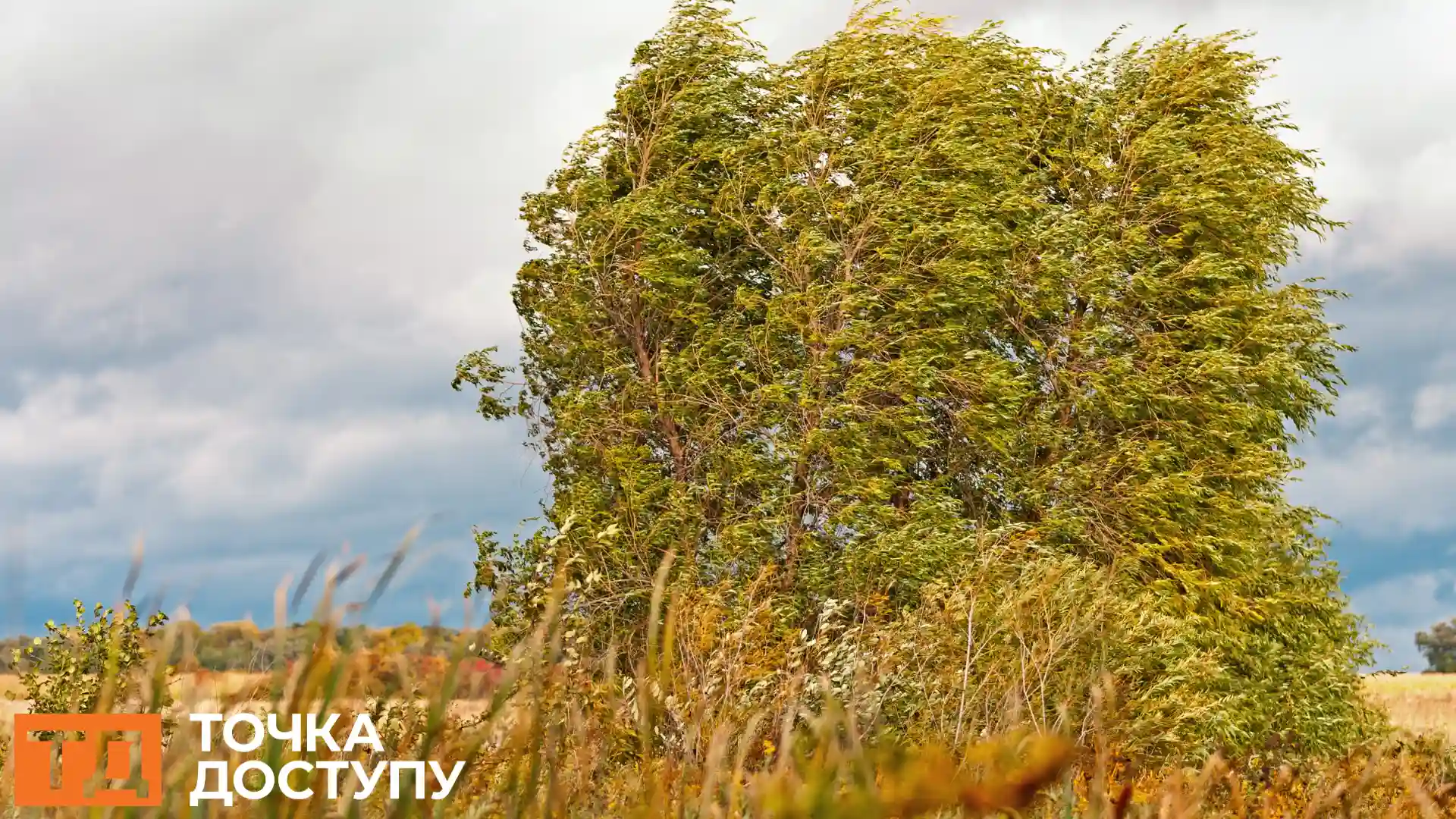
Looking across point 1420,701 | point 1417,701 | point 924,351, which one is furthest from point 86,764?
point 1417,701

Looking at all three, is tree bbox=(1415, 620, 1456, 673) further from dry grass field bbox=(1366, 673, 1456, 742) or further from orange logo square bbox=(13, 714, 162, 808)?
orange logo square bbox=(13, 714, 162, 808)

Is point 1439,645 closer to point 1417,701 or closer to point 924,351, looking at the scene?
point 1417,701

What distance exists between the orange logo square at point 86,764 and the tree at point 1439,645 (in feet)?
238

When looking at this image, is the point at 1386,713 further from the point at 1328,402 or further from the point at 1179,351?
the point at 1179,351

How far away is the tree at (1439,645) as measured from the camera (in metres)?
66.4

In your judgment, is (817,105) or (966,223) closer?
(966,223)

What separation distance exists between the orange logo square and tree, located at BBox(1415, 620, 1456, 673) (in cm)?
7255

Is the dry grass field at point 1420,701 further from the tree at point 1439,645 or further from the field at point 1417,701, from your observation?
the tree at point 1439,645

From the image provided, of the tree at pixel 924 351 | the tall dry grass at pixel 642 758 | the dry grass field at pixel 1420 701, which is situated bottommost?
the tall dry grass at pixel 642 758

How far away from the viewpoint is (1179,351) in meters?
19.8

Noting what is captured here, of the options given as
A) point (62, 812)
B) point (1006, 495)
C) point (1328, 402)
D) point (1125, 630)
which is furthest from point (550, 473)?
point (62, 812)

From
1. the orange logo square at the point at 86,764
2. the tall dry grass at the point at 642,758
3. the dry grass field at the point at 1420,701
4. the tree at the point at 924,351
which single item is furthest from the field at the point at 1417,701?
the tall dry grass at the point at 642,758

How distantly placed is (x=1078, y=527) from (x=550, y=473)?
291 inches

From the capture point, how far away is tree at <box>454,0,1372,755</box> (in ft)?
57.6
